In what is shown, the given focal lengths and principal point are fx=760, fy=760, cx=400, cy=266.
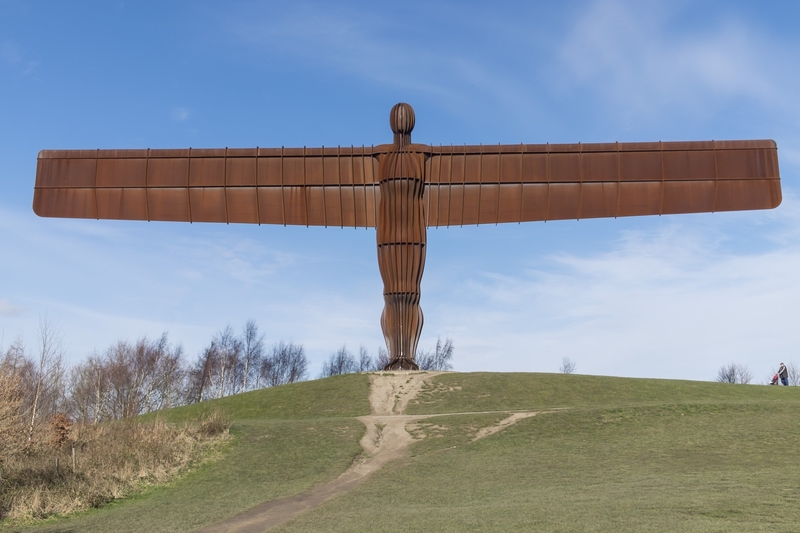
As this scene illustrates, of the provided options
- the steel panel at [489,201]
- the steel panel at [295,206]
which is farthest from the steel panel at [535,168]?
the steel panel at [295,206]

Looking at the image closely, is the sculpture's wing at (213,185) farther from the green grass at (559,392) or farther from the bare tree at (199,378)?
the bare tree at (199,378)

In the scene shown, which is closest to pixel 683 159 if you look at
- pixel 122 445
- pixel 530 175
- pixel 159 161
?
pixel 530 175

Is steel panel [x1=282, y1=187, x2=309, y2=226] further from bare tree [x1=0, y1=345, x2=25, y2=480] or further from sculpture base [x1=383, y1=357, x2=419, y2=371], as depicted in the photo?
bare tree [x1=0, y1=345, x2=25, y2=480]

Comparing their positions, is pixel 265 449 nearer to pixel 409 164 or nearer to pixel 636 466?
pixel 636 466

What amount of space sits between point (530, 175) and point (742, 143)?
849cm

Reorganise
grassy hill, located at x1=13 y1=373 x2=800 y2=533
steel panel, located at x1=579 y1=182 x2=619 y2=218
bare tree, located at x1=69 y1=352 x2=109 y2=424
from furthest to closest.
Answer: bare tree, located at x1=69 y1=352 x2=109 y2=424 → steel panel, located at x1=579 y1=182 x2=619 y2=218 → grassy hill, located at x1=13 y1=373 x2=800 y2=533

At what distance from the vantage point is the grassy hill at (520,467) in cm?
1278

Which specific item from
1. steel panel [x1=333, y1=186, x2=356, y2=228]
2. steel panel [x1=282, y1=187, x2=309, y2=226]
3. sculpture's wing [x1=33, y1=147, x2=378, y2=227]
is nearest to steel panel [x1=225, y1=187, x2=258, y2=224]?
sculpture's wing [x1=33, y1=147, x2=378, y2=227]

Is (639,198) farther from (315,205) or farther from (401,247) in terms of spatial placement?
(315,205)

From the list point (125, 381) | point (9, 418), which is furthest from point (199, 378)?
point (9, 418)

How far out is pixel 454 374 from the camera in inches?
1256

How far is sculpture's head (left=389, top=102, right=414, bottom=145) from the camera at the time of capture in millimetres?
31094

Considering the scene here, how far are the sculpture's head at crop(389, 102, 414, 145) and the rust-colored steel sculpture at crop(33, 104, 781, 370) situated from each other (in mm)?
44

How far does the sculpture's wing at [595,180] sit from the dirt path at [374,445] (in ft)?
22.6
